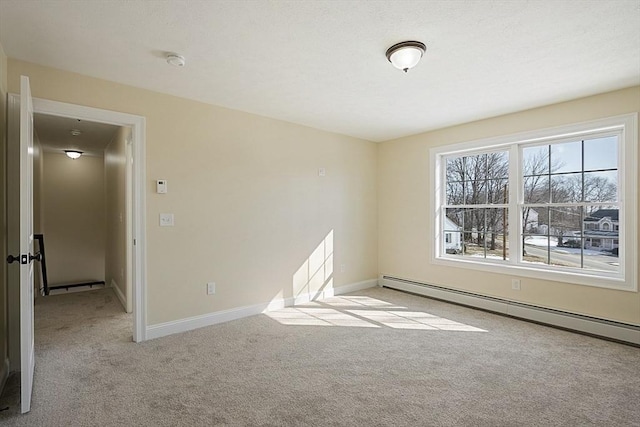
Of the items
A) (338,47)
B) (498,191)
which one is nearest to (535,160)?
(498,191)

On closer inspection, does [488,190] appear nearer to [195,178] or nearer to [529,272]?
Result: [529,272]

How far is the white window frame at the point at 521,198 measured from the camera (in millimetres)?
3230

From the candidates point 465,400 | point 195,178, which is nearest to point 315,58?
point 195,178

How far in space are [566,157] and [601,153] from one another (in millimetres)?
303

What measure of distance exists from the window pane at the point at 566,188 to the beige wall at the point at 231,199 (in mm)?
2622

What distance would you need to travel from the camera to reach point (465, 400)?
2.24 m

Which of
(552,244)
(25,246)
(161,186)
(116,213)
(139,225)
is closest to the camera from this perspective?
(25,246)

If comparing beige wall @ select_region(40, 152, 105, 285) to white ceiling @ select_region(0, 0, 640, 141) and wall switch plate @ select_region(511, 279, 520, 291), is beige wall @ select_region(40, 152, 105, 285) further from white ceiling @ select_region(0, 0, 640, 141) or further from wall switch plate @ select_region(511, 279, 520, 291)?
wall switch plate @ select_region(511, 279, 520, 291)

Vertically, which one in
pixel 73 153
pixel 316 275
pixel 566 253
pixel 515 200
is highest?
pixel 73 153

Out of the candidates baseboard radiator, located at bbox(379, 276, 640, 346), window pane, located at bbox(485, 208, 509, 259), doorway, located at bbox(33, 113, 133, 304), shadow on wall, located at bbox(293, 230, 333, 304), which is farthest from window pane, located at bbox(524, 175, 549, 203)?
doorway, located at bbox(33, 113, 133, 304)

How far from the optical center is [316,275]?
480cm

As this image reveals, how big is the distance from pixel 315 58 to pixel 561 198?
3.19 metres

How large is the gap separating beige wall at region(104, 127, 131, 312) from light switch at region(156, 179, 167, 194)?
0.96 m

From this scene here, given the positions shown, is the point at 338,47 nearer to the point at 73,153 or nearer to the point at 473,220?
the point at 473,220
